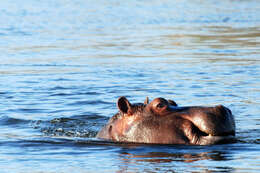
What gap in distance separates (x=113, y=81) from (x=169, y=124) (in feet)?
22.0

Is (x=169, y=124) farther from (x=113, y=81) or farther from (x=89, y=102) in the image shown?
(x=113, y=81)

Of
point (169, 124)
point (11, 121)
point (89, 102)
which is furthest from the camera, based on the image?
point (89, 102)

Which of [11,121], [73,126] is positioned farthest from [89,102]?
[11,121]

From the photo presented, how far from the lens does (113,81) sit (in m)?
13.9

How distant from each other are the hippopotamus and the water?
0.44 ft

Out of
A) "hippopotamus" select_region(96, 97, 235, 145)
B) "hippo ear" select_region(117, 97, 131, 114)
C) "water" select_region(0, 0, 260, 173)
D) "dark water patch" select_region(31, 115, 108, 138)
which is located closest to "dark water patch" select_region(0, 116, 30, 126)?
"water" select_region(0, 0, 260, 173)

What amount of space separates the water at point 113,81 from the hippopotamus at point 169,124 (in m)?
0.13

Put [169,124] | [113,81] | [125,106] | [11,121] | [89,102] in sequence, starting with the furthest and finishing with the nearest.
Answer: [113,81]
[89,102]
[11,121]
[125,106]
[169,124]

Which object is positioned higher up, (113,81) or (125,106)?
(113,81)

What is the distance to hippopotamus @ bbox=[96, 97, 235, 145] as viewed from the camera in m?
6.85

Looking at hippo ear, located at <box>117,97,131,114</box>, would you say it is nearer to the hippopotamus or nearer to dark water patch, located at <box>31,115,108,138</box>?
the hippopotamus

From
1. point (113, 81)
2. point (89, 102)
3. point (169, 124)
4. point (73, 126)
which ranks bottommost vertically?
point (73, 126)

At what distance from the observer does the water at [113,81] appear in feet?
23.1

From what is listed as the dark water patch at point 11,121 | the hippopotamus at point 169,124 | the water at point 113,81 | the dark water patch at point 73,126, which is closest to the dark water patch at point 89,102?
the water at point 113,81
